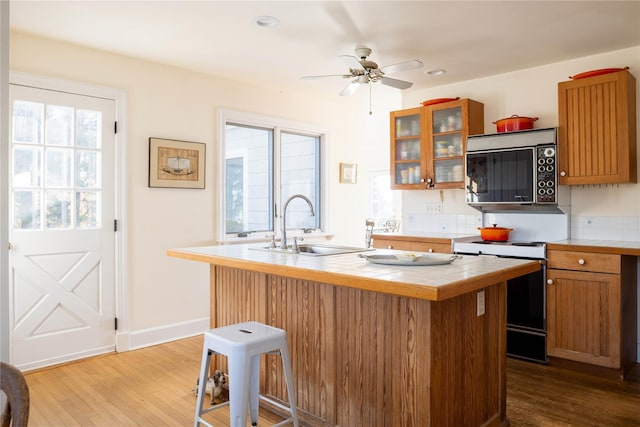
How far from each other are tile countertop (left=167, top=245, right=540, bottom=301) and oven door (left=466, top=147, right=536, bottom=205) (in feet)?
5.56

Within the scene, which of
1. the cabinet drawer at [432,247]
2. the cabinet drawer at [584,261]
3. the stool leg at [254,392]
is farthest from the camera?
the cabinet drawer at [432,247]

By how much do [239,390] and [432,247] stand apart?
261cm

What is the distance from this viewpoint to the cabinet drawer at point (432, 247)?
4059 mm

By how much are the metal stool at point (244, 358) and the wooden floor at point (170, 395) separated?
40cm

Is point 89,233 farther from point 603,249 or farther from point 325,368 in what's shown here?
point 603,249

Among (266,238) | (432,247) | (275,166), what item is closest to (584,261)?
(432,247)

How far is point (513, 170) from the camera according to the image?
3.89 m

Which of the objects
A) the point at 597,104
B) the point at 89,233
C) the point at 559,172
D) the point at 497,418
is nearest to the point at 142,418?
the point at 89,233

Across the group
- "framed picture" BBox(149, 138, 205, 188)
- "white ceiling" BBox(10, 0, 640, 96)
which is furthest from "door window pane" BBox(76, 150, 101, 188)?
"white ceiling" BBox(10, 0, 640, 96)

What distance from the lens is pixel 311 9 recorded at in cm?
293

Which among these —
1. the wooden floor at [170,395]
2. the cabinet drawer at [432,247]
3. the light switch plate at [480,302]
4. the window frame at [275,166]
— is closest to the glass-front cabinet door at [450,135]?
the cabinet drawer at [432,247]

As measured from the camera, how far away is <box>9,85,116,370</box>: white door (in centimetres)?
331

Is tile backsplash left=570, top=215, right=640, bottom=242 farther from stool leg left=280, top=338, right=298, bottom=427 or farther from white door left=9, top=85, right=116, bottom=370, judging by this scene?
white door left=9, top=85, right=116, bottom=370

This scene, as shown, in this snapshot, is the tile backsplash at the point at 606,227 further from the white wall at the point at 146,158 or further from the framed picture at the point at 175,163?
the framed picture at the point at 175,163
